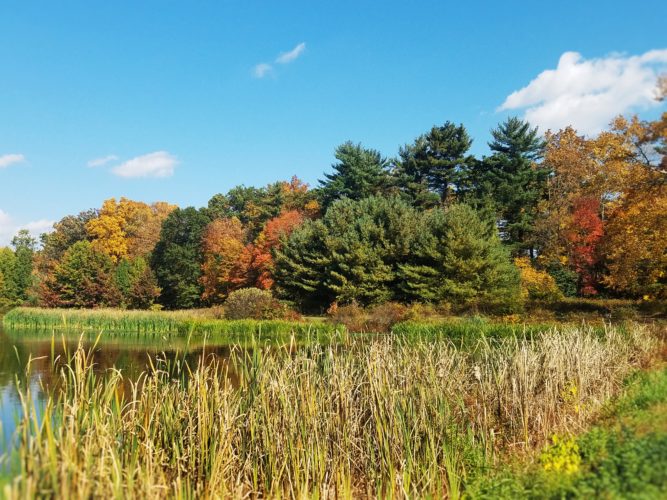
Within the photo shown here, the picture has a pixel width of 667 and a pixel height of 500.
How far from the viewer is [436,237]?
28.2 meters

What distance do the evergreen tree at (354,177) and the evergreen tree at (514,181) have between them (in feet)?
24.0

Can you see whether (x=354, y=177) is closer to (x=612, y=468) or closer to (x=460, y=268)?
(x=460, y=268)

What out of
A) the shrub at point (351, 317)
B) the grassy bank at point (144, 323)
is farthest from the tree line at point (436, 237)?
the grassy bank at point (144, 323)

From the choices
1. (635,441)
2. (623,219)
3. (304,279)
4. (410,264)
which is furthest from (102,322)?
(635,441)

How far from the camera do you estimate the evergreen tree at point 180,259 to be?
4488 cm

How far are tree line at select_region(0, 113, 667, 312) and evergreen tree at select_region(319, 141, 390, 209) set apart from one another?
124 millimetres

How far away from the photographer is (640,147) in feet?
60.0

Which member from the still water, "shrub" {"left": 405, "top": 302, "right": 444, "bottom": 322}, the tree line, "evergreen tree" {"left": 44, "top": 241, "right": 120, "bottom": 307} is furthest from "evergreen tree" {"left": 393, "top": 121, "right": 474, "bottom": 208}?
"evergreen tree" {"left": 44, "top": 241, "right": 120, "bottom": 307}

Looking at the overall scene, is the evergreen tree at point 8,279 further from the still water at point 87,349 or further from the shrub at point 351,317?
the shrub at point 351,317

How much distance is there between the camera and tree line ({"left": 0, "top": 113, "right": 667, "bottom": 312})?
21.4 metres

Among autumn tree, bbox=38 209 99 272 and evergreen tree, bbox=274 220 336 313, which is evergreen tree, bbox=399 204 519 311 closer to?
evergreen tree, bbox=274 220 336 313

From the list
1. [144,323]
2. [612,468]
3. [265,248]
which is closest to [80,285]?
[265,248]

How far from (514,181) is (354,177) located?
10824mm

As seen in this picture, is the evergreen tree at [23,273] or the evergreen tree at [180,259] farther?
the evergreen tree at [23,273]
